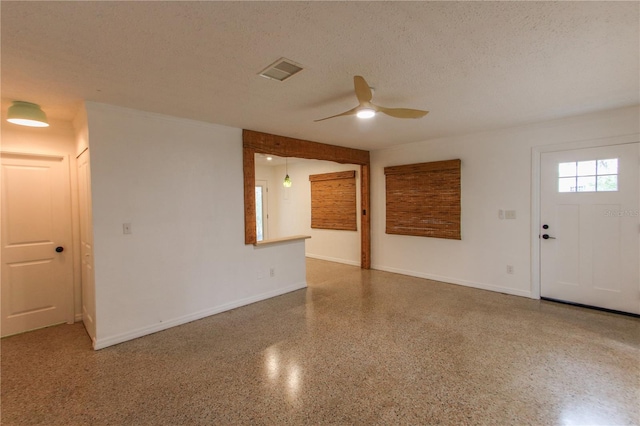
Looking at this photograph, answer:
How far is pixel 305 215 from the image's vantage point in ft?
24.5

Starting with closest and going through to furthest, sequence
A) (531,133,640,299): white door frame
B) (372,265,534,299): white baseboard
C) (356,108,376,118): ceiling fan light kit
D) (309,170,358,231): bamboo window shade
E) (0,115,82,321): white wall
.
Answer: (356,108,376,118): ceiling fan light kit, (0,115,82,321): white wall, (531,133,640,299): white door frame, (372,265,534,299): white baseboard, (309,170,358,231): bamboo window shade

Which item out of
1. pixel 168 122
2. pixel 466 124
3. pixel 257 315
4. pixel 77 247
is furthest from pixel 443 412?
pixel 77 247

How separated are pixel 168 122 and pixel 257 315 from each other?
252 centimetres

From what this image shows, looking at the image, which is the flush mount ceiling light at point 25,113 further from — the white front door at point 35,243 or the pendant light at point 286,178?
the pendant light at point 286,178

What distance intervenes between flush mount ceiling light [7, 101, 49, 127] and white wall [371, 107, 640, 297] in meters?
4.95

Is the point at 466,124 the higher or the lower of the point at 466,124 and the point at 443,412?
the higher

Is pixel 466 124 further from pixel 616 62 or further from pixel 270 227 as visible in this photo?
pixel 270 227

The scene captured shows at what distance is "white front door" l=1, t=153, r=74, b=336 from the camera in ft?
10.6

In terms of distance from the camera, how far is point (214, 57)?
2039mm

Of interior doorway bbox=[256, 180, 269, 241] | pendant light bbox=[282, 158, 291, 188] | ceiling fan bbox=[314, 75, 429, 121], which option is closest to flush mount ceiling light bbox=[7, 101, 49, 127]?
ceiling fan bbox=[314, 75, 429, 121]

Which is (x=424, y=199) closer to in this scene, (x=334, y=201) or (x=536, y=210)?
(x=536, y=210)

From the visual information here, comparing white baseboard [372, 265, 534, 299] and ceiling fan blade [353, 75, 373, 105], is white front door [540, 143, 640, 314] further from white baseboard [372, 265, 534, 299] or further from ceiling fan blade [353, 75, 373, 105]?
ceiling fan blade [353, 75, 373, 105]

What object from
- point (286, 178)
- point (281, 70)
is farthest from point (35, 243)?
point (286, 178)

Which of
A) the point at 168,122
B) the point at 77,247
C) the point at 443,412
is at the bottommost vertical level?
the point at 443,412
